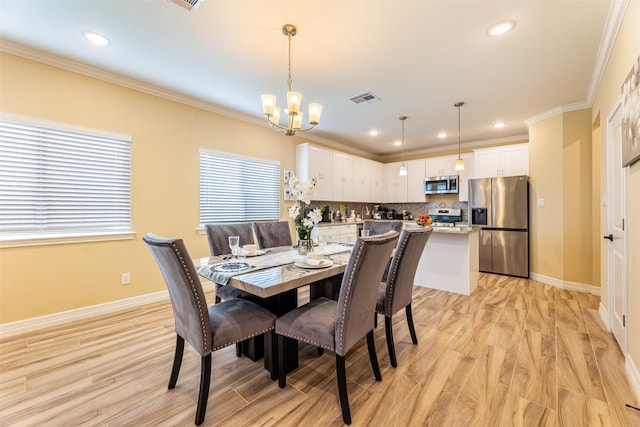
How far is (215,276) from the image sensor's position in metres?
1.70

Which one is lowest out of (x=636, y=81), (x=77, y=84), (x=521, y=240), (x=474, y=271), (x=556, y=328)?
(x=556, y=328)

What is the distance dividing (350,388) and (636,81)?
8.50 feet

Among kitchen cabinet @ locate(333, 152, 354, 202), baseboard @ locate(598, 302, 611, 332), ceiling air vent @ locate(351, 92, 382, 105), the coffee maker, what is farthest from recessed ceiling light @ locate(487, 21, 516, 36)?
the coffee maker

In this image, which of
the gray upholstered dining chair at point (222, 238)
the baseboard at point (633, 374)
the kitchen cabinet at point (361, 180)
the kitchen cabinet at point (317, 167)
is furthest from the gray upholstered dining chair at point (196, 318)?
the kitchen cabinet at point (361, 180)

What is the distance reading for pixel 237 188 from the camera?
167 inches

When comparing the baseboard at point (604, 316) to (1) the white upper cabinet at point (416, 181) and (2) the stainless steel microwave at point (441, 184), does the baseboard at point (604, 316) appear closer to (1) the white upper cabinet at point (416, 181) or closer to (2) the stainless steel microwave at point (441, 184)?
(2) the stainless steel microwave at point (441, 184)

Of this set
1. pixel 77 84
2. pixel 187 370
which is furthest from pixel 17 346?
pixel 77 84

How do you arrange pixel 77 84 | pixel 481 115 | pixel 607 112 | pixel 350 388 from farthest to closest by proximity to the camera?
pixel 481 115 < pixel 77 84 < pixel 607 112 < pixel 350 388

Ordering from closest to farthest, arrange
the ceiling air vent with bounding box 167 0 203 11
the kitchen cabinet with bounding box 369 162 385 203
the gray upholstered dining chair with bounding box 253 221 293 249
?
the ceiling air vent with bounding box 167 0 203 11
the gray upholstered dining chair with bounding box 253 221 293 249
the kitchen cabinet with bounding box 369 162 385 203

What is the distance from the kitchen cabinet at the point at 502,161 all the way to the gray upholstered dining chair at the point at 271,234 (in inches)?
160

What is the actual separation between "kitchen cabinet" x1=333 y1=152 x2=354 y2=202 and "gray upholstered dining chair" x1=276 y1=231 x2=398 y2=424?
3880 mm

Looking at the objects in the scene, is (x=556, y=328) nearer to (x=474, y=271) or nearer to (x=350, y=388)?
(x=474, y=271)

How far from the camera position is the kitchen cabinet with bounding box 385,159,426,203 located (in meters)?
6.25

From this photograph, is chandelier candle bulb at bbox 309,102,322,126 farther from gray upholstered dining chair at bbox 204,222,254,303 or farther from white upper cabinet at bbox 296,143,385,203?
white upper cabinet at bbox 296,143,385,203
